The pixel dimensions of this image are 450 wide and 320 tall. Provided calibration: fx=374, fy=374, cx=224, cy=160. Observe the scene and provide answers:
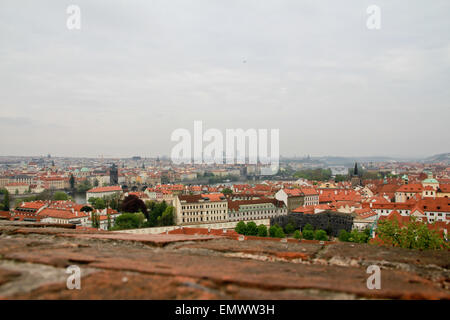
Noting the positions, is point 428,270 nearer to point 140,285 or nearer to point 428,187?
point 140,285

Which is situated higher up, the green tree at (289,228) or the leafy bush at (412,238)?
the leafy bush at (412,238)

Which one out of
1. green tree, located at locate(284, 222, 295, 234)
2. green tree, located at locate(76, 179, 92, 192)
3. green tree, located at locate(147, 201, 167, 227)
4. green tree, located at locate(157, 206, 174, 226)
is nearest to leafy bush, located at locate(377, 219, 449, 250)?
green tree, located at locate(284, 222, 295, 234)

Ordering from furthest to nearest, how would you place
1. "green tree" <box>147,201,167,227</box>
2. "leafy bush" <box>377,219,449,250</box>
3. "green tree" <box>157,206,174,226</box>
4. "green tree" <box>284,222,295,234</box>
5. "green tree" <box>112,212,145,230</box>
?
"green tree" <box>147,201,167,227</box>, "green tree" <box>157,206,174,226</box>, "green tree" <box>284,222,295,234</box>, "green tree" <box>112,212,145,230</box>, "leafy bush" <box>377,219,449,250</box>

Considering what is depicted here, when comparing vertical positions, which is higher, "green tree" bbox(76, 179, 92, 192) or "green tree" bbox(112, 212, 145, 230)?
"green tree" bbox(112, 212, 145, 230)

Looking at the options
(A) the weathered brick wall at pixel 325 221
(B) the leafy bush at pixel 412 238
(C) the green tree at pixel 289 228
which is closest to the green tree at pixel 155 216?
(A) the weathered brick wall at pixel 325 221

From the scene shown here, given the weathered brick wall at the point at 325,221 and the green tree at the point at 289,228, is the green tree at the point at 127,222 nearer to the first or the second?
the weathered brick wall at the point at 325,221

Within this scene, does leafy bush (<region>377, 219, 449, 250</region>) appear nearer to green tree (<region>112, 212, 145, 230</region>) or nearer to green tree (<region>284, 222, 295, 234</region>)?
green tree (<region>284, 222, 295, 234</region>)

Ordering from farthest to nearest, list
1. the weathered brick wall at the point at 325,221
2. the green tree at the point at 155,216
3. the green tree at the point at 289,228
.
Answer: the green tree at the point at 155,216, the weathered brick wall at the point at 325,221, the green tree at the point at 289,228

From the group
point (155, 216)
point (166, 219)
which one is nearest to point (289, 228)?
point (166, 219)

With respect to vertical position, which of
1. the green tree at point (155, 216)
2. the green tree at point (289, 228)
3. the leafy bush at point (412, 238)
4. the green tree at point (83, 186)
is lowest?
the green tree at point (83, 186)

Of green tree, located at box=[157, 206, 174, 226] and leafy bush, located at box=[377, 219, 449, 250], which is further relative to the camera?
green tree, located at box=[157, 206, 174, 226]

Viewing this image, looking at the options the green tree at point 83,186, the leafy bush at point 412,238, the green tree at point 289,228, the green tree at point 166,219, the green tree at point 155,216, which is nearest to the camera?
the leafy bush at point 412,238
